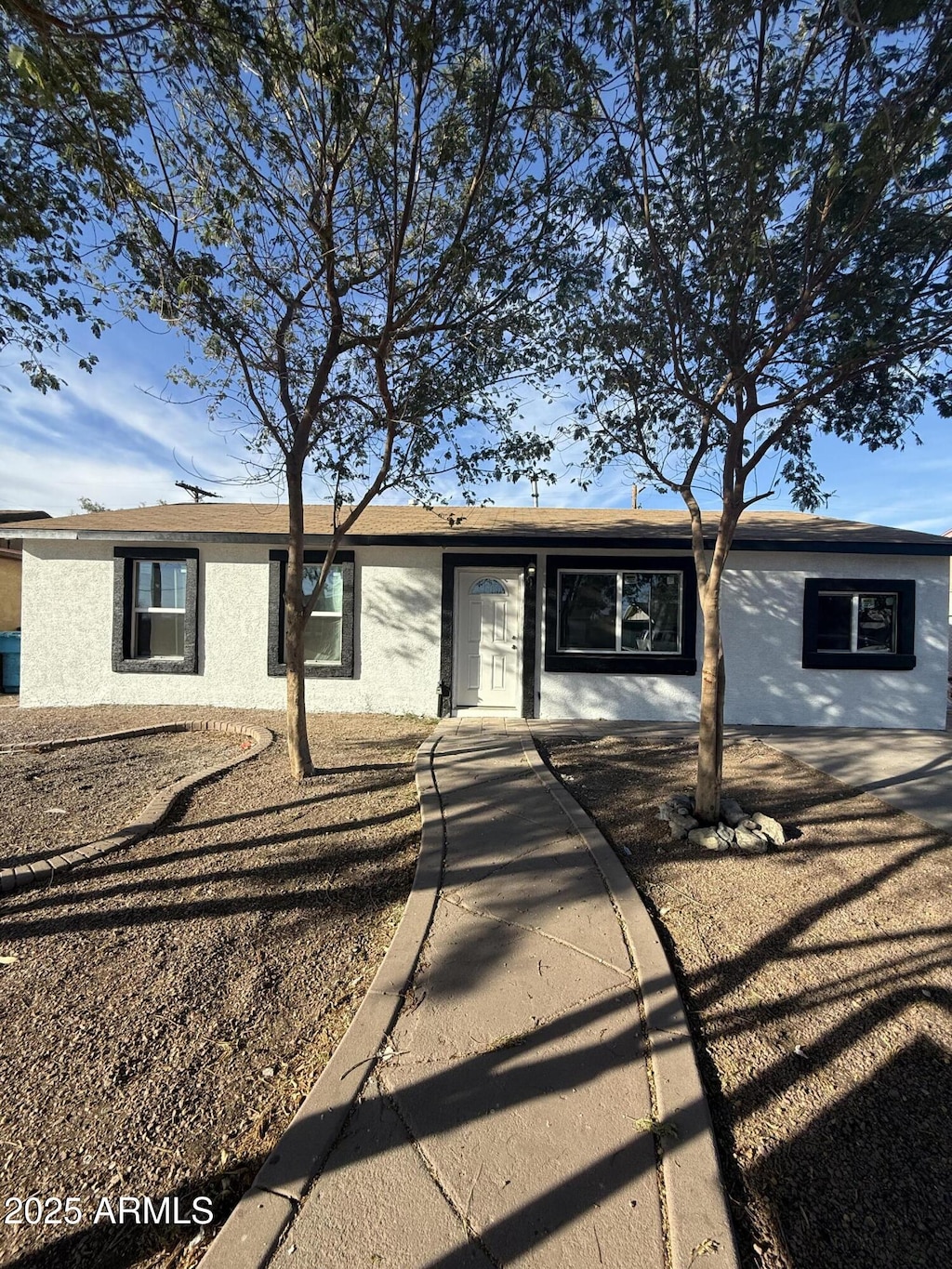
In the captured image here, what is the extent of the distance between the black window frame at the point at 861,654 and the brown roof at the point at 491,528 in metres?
0.57

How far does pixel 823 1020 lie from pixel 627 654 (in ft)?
21.6

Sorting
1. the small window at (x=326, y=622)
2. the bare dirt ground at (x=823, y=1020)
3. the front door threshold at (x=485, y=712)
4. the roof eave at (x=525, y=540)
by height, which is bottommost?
the bare dirt ground at (x=823, y=1020)

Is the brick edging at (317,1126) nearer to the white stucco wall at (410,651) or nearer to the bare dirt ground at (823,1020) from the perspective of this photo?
the bare dirt ground at (823,1020)

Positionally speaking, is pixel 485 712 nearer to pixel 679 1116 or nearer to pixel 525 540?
pixel 525 540

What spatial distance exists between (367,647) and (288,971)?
655 centimetres

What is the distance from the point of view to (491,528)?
→ 9.30 m

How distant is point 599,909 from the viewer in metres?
3.22

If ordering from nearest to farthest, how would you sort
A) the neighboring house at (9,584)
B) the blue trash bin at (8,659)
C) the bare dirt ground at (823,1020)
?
the bare dirt ground at (823,1020) → the blue trash bin at (8,659) → the neighboring house at (9,584)

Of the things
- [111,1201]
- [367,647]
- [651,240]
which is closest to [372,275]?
[651,240]

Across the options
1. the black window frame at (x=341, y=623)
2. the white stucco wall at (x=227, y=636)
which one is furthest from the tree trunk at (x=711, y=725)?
the black window frame at (x=341, y=623)

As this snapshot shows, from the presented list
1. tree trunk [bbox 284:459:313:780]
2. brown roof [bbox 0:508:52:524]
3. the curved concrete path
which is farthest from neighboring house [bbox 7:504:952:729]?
brown roof [bbox 0:508:52:524]

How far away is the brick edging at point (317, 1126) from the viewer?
1485 millimetres

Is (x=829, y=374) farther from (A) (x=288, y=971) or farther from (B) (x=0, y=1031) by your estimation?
(B) (x=0, y=1031)

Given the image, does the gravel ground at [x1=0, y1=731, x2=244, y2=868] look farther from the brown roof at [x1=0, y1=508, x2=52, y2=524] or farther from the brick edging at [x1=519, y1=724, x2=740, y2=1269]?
the brown roof at [x1=0, y1=508, x2=52, y2=524]
